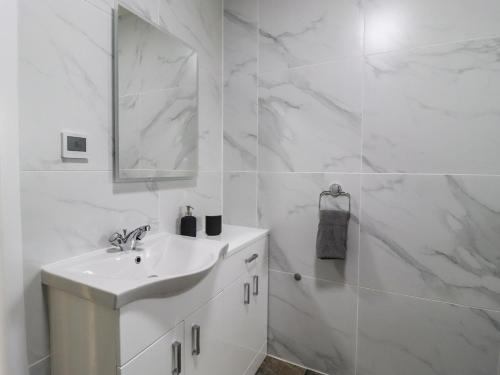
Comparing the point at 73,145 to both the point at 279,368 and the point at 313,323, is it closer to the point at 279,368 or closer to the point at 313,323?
the point at 313,323

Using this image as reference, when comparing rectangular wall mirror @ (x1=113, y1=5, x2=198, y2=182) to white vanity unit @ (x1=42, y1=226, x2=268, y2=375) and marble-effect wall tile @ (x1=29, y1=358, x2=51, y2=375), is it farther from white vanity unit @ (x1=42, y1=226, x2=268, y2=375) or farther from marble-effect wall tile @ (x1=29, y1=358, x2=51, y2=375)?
marble-effect wall tile @ (x1=29, y1=358, x2=51, y2=375)

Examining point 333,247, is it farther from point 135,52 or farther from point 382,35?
point 135,52

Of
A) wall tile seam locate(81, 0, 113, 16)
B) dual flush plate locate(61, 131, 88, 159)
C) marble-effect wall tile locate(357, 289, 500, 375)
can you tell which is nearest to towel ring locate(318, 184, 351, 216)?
marble-effect wall tile locate(357, 289, 500, 375)

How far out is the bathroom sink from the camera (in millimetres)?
771

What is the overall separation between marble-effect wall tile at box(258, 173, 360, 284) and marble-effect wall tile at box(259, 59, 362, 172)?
0.07 metres

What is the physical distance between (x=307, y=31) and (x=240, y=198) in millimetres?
1035

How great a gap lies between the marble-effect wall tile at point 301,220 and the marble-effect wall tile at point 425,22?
0.69 m

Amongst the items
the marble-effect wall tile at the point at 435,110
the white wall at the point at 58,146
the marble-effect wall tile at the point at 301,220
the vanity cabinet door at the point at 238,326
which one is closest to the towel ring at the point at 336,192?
the marble-effect wall tile at the point at 301,220

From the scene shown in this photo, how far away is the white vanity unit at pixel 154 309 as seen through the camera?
0.78 meters

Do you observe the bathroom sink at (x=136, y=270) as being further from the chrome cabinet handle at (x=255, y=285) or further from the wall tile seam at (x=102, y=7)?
the wall tile seam at (x=102, y=7)

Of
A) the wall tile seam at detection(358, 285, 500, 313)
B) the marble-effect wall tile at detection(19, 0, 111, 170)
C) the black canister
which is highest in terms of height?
the marble-effect wall tile at detection(19, 0, 111, 170)

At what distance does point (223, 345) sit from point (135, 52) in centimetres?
134

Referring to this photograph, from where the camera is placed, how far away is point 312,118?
5.13ft

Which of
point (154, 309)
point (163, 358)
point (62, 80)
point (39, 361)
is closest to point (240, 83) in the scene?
point (62, 80)
